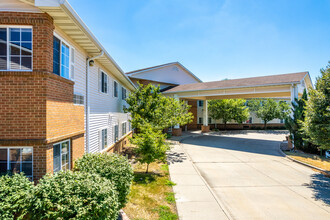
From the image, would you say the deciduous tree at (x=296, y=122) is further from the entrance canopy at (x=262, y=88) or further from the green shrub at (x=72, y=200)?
the green shrub at (x=72, y=200)

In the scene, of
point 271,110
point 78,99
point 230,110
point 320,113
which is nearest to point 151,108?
point 78,99

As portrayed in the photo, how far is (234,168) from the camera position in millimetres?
10750

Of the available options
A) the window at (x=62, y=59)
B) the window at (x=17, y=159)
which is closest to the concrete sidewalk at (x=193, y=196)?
the window at (x=17, y=159)

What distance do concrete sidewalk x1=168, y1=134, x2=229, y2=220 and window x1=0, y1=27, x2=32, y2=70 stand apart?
21.2 feet

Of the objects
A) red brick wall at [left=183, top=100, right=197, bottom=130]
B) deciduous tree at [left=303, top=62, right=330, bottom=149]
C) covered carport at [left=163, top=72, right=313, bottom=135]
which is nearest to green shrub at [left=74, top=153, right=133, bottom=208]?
deciduous tree at [left=303, top=62, right=330, bottom=149]

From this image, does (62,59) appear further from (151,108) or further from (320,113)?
(320,113)

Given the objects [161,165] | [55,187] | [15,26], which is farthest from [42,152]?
[161,165]

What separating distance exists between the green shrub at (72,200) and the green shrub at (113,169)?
1.09 m

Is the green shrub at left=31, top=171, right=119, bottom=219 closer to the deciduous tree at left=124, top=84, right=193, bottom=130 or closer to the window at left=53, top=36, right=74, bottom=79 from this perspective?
the window at left=53, top=36, right=74, bottom=79

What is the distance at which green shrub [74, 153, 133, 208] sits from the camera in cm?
537

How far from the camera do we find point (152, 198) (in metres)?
6.66

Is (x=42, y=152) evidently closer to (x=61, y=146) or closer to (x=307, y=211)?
(x=61, y=146)

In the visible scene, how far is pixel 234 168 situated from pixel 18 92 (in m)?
10.9

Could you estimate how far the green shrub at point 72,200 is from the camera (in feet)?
11.7
